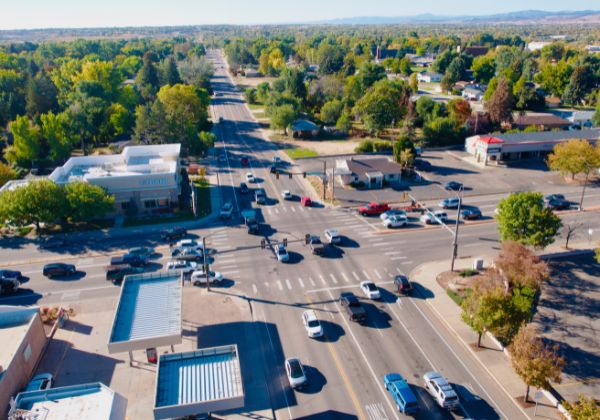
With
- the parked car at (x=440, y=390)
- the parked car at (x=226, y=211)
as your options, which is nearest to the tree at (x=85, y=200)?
the parked car at (x=226, y=211)

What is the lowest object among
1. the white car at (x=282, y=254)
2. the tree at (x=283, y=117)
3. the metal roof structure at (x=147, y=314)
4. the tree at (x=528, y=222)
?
the white car at (x=282, y=254)

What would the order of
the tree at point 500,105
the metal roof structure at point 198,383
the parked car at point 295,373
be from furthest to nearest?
the tree at point 500,105 < the parked car at point 295,373 < the metal roof structure at point 198,383

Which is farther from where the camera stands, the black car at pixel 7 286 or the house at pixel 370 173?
Result: the house at pixel 370 173

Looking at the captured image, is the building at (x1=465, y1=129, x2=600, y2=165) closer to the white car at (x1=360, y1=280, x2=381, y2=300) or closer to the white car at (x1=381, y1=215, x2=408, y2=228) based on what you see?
the white car at (x1=381, y1=215, x2=408, y2=228)

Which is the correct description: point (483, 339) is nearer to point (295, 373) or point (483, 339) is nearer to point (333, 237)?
point (295, 373)

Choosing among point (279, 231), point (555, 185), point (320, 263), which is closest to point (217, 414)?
point (320, 263)

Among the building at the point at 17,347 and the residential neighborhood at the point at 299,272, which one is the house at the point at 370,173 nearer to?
the residential neighborhood at the point at 299,272
